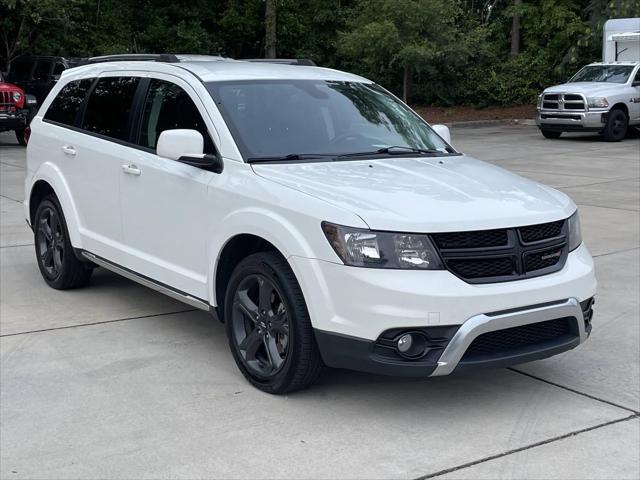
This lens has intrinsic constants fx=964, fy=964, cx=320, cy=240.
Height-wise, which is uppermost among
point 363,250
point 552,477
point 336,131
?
point 336,131

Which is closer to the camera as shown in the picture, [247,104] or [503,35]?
[247,104]

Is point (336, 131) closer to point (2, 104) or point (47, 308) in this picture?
point (47, 308)

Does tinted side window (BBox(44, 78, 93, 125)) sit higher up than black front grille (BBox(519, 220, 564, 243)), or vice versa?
tinted side window (BBox(44, 78, 93, 125))

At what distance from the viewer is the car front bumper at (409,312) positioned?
4.55m

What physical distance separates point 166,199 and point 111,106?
1.29 m

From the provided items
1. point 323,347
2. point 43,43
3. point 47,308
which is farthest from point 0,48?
point 323,347

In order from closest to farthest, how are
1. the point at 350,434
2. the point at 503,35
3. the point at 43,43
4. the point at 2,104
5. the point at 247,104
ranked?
the point at 350,434, the point at 247,104, the point at 2,104, the point at 43,43, the point at 503,35

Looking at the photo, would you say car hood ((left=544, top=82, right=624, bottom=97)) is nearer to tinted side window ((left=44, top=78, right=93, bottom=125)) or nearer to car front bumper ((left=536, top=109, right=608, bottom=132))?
car front bumper ((left=536, top=109, right=608, bottom=132))

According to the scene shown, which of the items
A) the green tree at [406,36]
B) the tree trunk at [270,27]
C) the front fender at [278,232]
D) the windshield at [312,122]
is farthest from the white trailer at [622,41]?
the front fender at [278,232]

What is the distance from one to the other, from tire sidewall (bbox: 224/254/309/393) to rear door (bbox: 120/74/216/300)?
35cm

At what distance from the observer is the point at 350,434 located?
4.64 m

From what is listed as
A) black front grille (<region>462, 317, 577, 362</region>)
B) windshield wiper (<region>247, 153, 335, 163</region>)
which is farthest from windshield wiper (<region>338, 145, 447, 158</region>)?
black front grille (<region>462, 317, 577, 362</region>)

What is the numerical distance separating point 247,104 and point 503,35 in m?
31.6

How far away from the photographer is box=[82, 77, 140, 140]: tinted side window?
260 inches
